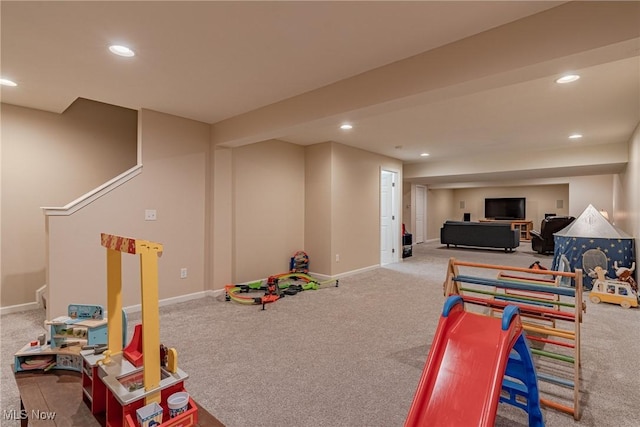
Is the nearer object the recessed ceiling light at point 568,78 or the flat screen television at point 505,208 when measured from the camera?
the recessed ceiling light at point 568,78

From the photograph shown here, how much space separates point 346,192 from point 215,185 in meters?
2.36

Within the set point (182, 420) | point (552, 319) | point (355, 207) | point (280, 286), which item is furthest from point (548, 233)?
point (182, 420)

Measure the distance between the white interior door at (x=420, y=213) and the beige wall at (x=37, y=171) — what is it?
8.91 meters

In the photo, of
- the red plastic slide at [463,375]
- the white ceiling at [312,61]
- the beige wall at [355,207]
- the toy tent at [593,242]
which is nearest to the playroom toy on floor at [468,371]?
the red plastic slide at [463,375]

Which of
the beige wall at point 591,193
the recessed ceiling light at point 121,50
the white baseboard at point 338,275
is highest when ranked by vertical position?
the recessed ceiling light at point 121,50

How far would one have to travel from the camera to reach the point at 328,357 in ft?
8.33

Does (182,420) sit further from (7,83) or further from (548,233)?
(548,233)

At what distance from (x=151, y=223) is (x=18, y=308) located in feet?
5.89

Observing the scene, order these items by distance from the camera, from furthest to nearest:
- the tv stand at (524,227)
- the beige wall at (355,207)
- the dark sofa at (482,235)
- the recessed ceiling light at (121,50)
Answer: the tv stand at (524,227)
the dark sofa at (482,235)
the beige wall at (355,207)
the recessed ceiling light at (121,50)

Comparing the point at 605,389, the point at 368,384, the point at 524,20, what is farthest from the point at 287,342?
the point at 524,20

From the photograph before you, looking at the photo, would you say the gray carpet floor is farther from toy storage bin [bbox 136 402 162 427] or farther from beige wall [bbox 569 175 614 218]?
beige wall [bbox 569 175 614 218]

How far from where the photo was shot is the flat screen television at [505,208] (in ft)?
38.9

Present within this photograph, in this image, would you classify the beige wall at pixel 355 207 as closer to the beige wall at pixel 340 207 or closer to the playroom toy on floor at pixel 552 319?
the beige wall at pixel 340 207

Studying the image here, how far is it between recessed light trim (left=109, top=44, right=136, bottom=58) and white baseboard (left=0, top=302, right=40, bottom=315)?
10.8 ft
